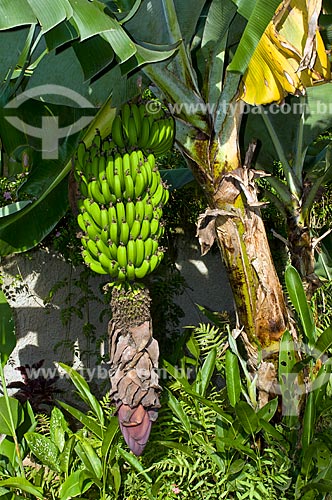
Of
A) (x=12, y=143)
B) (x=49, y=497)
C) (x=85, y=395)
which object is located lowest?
(x=49, y=497)

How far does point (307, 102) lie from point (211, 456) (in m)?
1.24

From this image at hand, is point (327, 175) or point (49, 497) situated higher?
point (327, 175)

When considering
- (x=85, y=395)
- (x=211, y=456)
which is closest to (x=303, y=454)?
(x=211, y=456)

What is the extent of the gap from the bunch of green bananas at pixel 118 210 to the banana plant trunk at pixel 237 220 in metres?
0.25

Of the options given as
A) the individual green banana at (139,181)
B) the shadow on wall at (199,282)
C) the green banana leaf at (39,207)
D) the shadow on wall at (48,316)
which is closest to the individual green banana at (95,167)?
the individual green banana at (139,181)

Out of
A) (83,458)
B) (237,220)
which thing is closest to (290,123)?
(237,220)

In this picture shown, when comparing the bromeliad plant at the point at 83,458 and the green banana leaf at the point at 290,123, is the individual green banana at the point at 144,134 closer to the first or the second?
the green banana leaf at the point at 290,123

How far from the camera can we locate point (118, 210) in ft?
4.81

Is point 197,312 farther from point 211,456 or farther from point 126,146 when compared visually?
point 126,146

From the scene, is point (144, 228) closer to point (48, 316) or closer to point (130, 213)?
point (130, 213)

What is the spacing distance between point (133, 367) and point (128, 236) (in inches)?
13.4

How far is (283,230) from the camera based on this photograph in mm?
3039

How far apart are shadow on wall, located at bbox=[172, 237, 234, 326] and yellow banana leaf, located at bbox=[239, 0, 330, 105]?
5.03 feet

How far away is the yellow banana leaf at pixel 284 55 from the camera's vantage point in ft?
5.10
